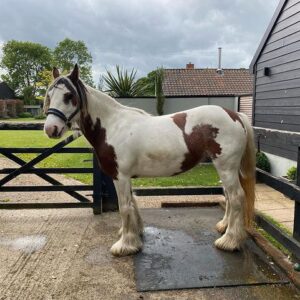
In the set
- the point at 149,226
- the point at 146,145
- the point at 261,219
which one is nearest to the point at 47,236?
the point at 149,226

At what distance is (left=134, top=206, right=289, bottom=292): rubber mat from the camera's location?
285 centimetres

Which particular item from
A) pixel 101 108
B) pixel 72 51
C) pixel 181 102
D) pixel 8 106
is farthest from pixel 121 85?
pixel 72 51

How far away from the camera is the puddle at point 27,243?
11.9 ft

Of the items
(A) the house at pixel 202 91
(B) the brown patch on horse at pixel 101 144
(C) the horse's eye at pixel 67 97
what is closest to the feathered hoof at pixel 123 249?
(B) the brown patch on horse at pixel 101 144

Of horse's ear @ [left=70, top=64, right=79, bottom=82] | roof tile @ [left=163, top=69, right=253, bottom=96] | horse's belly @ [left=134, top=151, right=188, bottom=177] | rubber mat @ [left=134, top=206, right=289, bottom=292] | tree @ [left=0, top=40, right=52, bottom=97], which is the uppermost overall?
tree @ [left=0, top=40, right=52, bottom=97]

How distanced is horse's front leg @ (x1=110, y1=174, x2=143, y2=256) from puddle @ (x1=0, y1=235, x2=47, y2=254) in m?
0.88

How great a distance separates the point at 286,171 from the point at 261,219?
3.99 m

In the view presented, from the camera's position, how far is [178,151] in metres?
3.26

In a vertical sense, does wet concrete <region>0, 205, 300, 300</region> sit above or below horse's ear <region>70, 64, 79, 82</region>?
below

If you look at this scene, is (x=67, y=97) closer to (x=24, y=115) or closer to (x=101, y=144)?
(x=101, y=144)

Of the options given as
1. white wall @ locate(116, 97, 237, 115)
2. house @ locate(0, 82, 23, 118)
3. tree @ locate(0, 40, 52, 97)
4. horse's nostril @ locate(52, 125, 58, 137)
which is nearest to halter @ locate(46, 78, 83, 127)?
horse's nostril @ locate(52, 125, 58, 137)

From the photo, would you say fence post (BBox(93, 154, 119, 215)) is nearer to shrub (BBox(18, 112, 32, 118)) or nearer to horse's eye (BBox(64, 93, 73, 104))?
horse's eye (BBox(64, 93, 73, 104))

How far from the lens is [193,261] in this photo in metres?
3.23

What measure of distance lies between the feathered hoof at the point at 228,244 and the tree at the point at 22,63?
64124 millimetres
